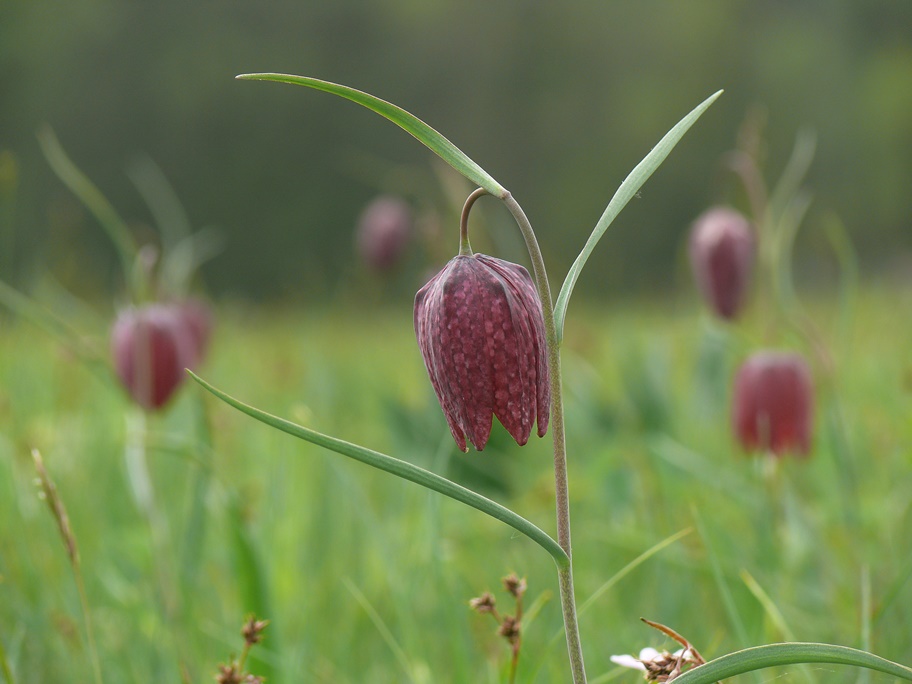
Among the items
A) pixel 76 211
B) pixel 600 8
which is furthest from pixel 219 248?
pixel 600 8

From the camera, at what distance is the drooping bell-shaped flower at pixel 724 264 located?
1405 mm

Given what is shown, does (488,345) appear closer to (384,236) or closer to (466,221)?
(466,221)

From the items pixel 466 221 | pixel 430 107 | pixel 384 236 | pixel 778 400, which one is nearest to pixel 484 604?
pixel 466 221

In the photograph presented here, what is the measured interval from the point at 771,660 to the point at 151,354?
1007 millimetres

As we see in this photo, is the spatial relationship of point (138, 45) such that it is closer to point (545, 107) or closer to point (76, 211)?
point (76, 211)

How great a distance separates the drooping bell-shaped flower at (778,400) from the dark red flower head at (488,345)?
769 millimetres

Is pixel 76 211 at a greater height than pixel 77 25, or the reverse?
pixel 77 25

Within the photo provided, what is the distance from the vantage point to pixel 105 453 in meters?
1.78

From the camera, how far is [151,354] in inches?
51.0

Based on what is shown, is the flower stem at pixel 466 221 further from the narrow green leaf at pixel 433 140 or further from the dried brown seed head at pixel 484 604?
the dried brown seed head at pixel 484 604

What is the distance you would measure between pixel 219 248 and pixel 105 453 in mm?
5695

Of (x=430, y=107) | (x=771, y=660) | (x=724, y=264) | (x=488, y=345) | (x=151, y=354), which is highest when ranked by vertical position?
(x=430, y=107)

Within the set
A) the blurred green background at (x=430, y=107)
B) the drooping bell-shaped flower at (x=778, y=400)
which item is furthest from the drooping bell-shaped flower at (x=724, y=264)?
the blurred green background at (x=430, y=107)

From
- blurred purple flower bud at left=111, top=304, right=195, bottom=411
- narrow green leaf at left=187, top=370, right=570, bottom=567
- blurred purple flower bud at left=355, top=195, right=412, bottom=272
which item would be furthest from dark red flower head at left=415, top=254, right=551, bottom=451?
blurred purple flower bud at left=355, top=195, right=412, bottom=272
